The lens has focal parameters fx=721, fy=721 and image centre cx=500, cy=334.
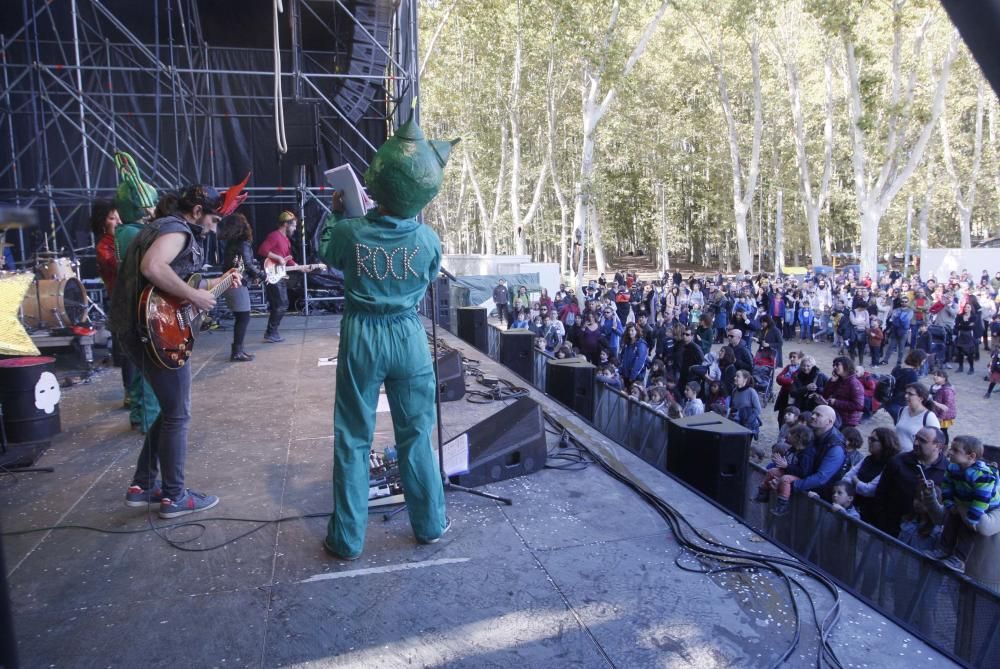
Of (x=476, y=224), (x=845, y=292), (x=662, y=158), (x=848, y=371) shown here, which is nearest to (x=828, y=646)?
(x=848, y=371)

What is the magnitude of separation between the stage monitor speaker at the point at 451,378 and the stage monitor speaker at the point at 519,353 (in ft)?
8.77

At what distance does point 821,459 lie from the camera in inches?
223

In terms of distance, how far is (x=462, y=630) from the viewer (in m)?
2.76

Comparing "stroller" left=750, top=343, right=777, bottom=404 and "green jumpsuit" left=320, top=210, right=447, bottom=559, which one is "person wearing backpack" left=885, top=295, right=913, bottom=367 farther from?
"green jumpsuit" left=320, top=210, right=447, bottom=559

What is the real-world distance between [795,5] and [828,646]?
30.6 m

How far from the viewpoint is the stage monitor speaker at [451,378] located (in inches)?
251

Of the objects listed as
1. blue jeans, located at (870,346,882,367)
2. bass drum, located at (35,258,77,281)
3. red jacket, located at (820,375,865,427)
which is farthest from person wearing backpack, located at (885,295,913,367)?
bass drum, located at (35,258,77,281)

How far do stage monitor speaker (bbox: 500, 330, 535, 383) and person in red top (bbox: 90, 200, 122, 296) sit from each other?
4.82 metres

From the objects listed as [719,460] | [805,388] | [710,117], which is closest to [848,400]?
[805,388]

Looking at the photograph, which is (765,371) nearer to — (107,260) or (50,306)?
(107,260)

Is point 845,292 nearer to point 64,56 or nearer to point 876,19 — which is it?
point 876,19

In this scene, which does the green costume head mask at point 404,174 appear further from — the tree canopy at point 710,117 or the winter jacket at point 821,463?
the tree canopy at point 710,117

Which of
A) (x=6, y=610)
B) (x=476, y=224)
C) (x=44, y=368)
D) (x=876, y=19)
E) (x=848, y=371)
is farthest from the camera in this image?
(x=476, y=224)

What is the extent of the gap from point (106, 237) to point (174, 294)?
2.44 meters
